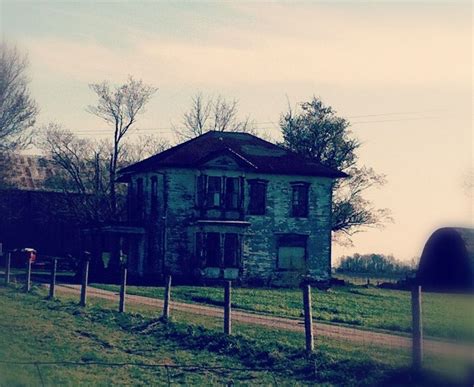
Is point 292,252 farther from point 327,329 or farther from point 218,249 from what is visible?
point 327,329

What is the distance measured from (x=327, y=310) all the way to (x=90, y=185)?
116ft

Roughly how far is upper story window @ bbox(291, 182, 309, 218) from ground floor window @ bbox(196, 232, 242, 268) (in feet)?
11.7

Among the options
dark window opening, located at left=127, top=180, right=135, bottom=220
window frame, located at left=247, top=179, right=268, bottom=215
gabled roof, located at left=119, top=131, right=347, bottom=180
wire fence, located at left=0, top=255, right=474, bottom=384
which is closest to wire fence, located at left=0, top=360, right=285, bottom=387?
wire fence, located at left=0, top=255, right=474, bottom=384

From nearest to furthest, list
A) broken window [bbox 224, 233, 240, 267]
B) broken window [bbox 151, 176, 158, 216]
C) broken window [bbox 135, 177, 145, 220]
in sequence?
broken window [bbox 224, 233, 240, 267] → broken window [bbox 151, 176, 158, 216] → broken window [bbox 135, 177, 145, 220]

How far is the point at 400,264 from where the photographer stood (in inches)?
2376

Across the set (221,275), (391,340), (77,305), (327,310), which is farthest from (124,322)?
(221,275)

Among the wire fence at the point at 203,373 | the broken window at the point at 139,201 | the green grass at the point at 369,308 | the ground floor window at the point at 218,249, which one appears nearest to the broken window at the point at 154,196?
the broken window at the point at 139,201

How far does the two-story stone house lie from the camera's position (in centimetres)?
4478

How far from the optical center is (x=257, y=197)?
152 ft

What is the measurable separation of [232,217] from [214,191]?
158cm

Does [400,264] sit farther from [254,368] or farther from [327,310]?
[254,368]

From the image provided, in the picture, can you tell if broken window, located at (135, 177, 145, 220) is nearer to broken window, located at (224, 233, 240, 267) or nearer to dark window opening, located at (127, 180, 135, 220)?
dark window opening, located at (127, 180, 135, 220)

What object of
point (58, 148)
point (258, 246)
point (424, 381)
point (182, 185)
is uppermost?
point (58, 148)

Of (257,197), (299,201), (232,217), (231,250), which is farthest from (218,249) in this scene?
(299,201)
